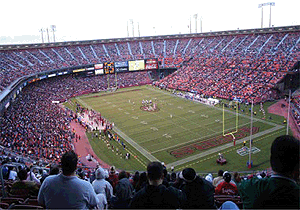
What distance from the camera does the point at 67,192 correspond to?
11.8 ft

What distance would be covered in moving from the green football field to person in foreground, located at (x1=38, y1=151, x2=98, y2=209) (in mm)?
19039

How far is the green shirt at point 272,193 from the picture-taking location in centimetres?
245

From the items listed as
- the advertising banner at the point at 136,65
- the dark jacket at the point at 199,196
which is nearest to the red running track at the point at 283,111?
the dark jacket at the point at 199,196

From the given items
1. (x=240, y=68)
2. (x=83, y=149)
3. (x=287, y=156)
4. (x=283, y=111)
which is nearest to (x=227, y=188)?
(x=287, y=156)

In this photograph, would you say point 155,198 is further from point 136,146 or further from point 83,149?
point 83,149

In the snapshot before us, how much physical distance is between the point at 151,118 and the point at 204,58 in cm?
3490

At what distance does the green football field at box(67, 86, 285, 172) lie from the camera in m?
23.6

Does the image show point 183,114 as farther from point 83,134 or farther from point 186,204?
point 186,204

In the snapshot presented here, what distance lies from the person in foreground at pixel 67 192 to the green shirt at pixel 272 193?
211cm

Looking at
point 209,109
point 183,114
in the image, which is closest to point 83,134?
point 183,114

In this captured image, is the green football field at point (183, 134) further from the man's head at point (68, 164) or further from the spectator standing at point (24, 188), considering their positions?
the man's head at point (68, 164)

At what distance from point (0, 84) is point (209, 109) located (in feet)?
98.4

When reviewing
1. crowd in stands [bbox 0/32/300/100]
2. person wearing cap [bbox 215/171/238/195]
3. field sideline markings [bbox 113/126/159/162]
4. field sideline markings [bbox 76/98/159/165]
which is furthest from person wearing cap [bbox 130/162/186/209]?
crowd in stands [bbox 0/32/300/100]

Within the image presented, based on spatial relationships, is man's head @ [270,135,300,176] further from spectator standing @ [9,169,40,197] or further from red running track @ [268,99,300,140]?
red running track @ [268,99,300,140]
